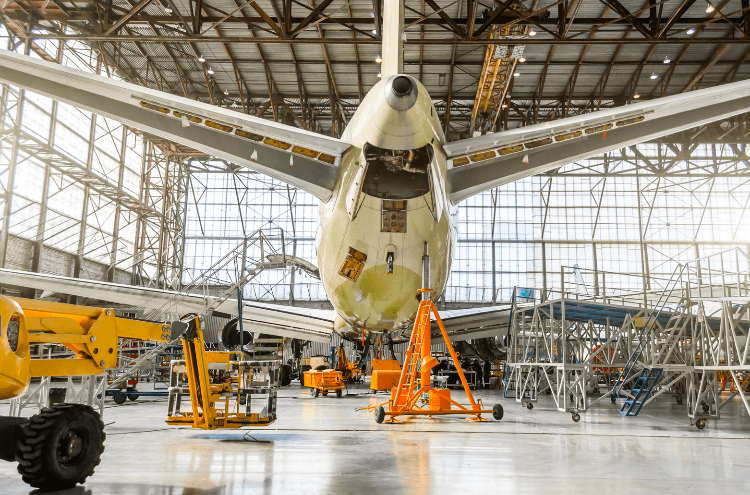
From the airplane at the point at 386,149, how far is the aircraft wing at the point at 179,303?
863 centimetres

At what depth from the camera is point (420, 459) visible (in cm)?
707

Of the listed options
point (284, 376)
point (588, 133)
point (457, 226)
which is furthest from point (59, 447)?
point (284, 376)

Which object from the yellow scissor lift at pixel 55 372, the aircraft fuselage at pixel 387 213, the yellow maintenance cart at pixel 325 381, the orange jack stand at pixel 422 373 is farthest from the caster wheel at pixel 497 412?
the yellow maintenance cart at pixel 325 381

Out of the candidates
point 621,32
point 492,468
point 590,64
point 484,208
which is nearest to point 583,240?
point 484,208

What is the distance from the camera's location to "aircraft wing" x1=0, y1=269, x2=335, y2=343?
16.6m

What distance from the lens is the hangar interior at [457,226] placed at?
307 inches

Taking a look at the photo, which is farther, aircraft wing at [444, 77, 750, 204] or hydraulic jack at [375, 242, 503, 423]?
hydraulic jack at [375, 242, 503, 423]

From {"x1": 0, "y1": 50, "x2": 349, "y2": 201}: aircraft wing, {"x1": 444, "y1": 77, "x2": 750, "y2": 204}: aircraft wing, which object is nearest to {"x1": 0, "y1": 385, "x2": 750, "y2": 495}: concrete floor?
{"x1": 0, "y1": 50, "x2": 349, "y2": 201}: aircraft wing

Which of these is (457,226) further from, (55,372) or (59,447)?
(59,447)

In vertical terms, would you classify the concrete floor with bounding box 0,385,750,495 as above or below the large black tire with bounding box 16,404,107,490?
below

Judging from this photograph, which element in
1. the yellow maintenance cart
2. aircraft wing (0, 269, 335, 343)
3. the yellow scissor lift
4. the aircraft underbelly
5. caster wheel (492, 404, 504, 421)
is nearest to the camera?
the yellow scissor lift

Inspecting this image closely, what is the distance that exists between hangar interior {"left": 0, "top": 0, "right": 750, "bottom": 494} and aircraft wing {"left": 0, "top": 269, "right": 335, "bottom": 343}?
1345 mm

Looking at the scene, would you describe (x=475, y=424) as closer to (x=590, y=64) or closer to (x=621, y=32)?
(x=621, y=32)

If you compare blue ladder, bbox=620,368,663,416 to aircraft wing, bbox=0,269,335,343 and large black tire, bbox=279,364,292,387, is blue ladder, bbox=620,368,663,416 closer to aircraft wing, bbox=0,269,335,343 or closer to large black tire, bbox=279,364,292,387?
aircraft wing, bbox=0,269,335,343
